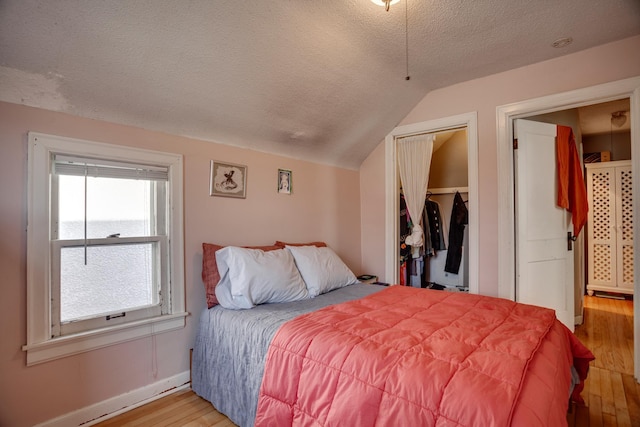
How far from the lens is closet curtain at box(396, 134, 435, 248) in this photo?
3.24 meters

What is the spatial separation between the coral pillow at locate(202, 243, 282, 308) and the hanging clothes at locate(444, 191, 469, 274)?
2983mm

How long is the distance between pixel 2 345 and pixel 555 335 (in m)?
2.74

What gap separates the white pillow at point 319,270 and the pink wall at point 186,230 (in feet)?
1.38

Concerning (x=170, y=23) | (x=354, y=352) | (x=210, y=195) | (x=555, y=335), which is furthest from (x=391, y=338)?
(x=170, y=23)

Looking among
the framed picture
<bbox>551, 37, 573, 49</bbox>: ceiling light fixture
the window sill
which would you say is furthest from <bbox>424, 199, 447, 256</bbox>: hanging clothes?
the window sill

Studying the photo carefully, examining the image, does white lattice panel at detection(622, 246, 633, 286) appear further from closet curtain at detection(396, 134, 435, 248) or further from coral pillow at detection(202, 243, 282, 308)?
coral pillow at detection(202, 243, 282, 308)

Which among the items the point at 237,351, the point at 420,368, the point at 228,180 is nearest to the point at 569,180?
the point at 420,368

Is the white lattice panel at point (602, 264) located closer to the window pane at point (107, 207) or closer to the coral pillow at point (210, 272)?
the coral pillow at point (210, 272)

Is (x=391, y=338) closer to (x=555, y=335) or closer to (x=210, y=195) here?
(x=555, y=335)

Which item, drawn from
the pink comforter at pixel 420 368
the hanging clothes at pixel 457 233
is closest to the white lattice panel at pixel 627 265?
the hanging clothes at pixel 457 233

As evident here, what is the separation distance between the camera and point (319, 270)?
95.0 inches

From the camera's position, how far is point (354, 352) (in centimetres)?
124

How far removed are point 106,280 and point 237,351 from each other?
0.96 metres

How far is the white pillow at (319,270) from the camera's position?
2.34 m
